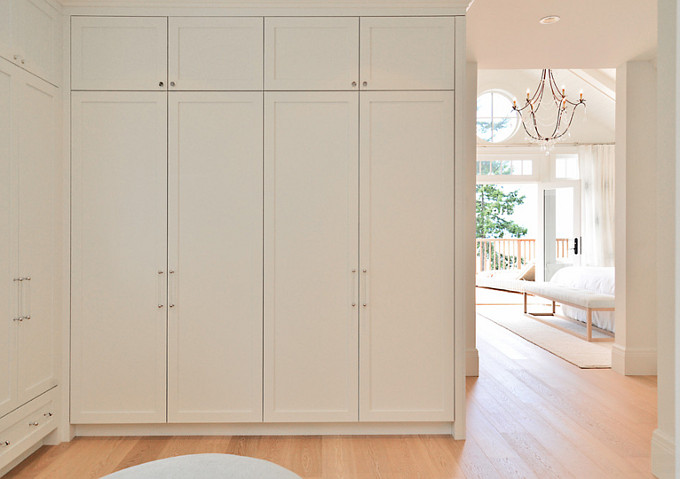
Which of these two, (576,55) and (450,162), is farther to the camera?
(576,55)

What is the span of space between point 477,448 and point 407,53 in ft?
7.52

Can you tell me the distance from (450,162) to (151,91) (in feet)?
5.85

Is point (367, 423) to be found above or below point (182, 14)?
below

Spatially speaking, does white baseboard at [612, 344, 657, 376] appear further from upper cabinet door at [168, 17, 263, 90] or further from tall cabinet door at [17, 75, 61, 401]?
tall cabinet door at [17, 75, 61, 401]

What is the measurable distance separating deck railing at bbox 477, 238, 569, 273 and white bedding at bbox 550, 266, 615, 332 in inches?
113

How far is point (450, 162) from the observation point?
9.46 feet

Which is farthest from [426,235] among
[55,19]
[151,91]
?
[55,19]

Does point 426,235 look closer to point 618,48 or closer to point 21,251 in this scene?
point 21,251

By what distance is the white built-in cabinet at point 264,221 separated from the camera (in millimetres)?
2842

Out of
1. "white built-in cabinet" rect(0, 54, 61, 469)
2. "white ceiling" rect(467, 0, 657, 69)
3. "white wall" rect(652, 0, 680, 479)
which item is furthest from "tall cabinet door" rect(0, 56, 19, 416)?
"white wall" rect(652, 0, 680, 479)

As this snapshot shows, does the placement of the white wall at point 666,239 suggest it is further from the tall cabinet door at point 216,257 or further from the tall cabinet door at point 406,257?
the tall cabinet door at point 216,257

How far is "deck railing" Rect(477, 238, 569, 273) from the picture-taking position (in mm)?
9867

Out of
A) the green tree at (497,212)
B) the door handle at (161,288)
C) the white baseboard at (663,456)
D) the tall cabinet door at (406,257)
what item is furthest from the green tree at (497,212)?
the door handle at (161,288)

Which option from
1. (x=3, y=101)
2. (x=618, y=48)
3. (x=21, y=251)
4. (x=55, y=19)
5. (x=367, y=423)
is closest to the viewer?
(x=3, y=101)
